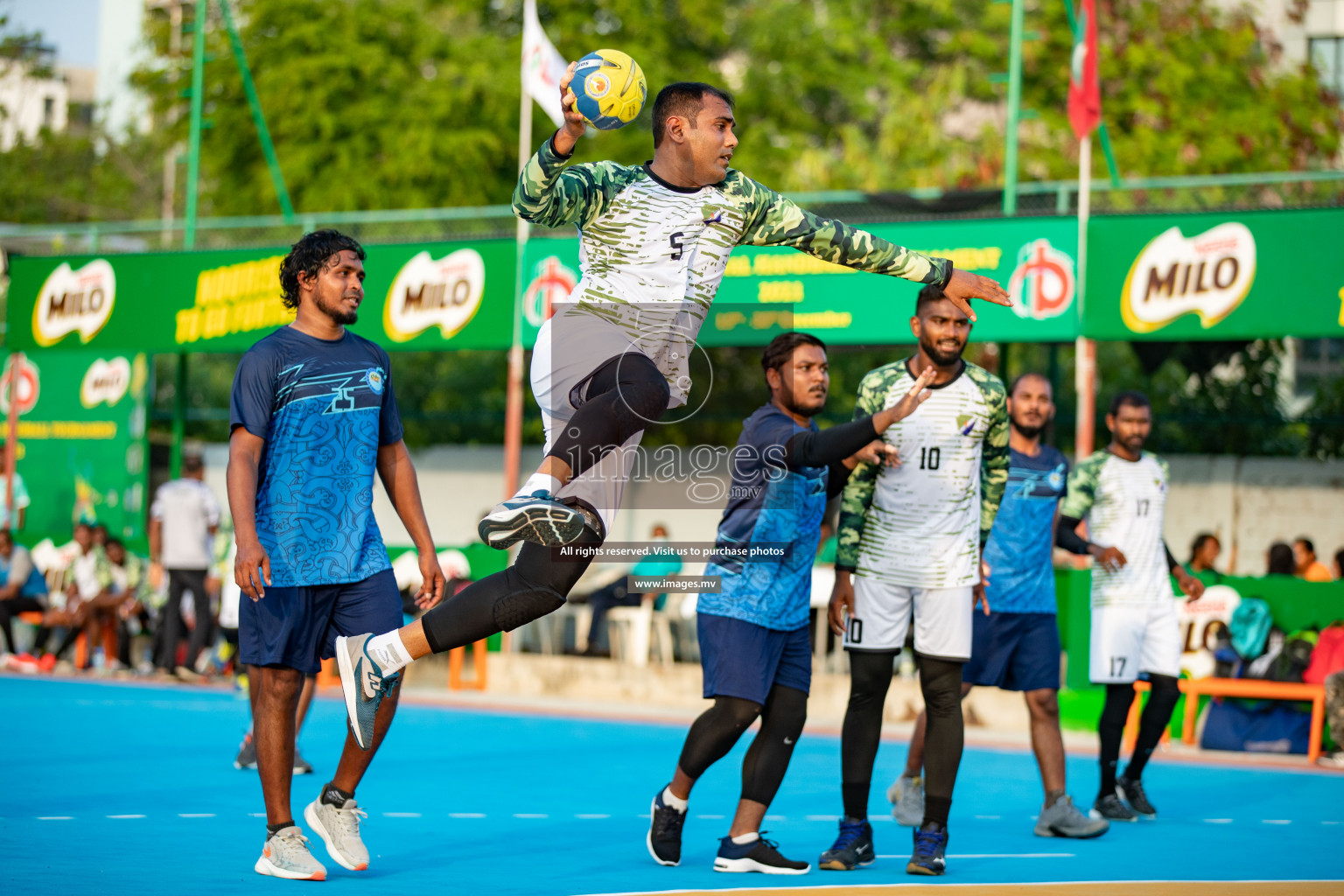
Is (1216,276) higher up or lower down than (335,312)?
higher up

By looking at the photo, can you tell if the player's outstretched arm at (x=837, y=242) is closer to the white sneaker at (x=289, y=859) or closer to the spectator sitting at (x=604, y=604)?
the white sneaker at (x=289, y=859)

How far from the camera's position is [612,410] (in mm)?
5223

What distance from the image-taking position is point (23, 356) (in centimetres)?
2239

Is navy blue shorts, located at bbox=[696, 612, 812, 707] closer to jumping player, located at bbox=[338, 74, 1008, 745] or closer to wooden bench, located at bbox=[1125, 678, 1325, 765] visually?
jumping player, located at bbox=[338, 74, 1008, 745]

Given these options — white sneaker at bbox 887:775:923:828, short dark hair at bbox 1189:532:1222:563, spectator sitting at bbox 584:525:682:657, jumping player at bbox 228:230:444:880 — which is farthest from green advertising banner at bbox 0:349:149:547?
jumping player at bbox 228:230:444:880

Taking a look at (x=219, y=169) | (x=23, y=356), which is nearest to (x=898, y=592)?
(x=23, y=356)

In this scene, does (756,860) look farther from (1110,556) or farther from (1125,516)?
(1125,516)

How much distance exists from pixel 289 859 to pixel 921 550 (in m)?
2.84

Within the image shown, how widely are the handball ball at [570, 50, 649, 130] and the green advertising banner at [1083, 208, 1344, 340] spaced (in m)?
9.93

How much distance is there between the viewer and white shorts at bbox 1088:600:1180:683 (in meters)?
8.65

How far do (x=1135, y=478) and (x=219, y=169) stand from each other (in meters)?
27.8

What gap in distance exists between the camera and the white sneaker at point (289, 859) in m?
5.66

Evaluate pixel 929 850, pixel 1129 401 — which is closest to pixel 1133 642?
pixel 1129 401

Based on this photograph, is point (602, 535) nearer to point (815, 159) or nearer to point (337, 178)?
point (815, 159)
